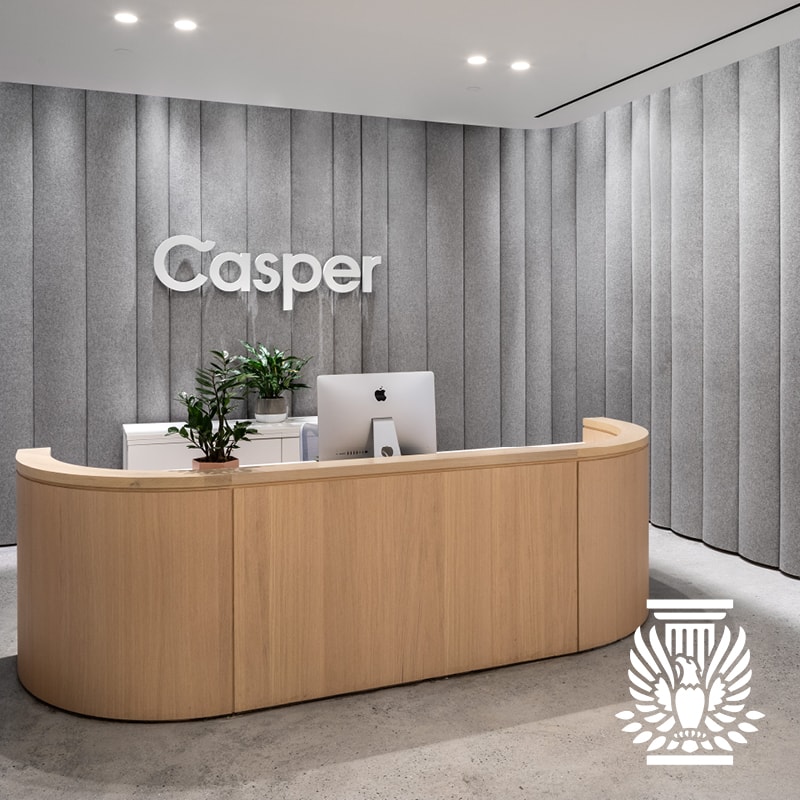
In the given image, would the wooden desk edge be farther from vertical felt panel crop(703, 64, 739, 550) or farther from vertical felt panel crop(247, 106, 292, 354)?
vertical felt panel crop(247, 106, 292, 354)

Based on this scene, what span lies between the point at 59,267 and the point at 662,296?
3921mm

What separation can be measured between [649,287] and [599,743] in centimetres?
364

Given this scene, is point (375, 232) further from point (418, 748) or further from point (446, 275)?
point (418, 748)

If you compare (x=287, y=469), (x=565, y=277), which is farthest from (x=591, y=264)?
(x=287, y=469)

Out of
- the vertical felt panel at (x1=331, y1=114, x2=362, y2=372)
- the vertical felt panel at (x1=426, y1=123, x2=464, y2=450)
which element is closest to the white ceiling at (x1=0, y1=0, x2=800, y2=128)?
the vertical felt panel at (x1=331, y1=114, x2=362, y2=372)

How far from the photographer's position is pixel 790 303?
4715 mm

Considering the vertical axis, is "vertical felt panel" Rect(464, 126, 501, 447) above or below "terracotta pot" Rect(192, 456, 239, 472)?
above

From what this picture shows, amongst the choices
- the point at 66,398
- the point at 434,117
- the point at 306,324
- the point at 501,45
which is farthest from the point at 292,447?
the point at 501,45

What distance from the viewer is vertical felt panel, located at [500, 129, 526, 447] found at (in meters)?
6.59

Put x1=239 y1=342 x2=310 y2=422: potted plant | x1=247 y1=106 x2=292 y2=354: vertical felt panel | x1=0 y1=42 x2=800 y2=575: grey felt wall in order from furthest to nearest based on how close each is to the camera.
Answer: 1. x1=247 y1=106 x2=292 y2=354: vertical felt panel
2. x1=239 y1=342 x2=310 y2=422: potted plant
3. x1=0 y1=42 x2=800 y2=575: grey felt wall

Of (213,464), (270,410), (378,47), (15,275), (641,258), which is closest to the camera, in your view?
(213,464)

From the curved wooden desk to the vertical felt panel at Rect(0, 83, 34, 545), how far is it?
206 cm

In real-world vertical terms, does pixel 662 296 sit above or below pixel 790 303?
above

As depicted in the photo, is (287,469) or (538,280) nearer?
(287,469)
